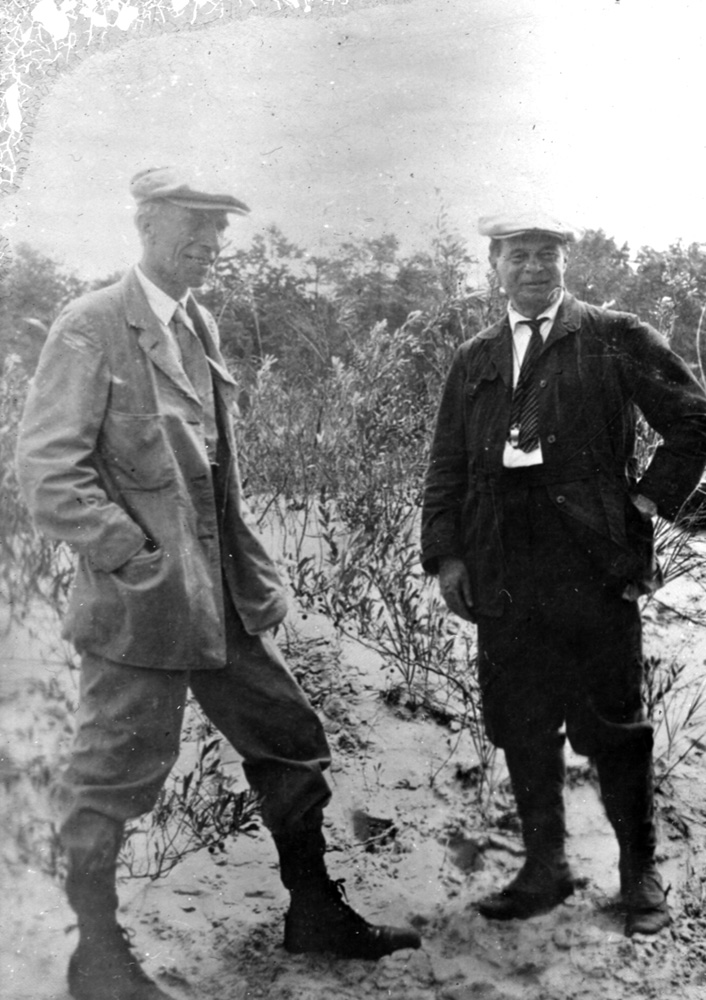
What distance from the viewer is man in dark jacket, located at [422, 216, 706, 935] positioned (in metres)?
2.13

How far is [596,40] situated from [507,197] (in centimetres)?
53

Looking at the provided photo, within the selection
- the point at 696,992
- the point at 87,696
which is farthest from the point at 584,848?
the point at 87,696

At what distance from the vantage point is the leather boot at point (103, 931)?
2.06m

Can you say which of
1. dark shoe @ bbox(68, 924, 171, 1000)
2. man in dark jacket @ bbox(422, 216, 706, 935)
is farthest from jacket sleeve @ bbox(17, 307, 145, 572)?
dark shoe @ bbox(68, 924, 171, 1000)

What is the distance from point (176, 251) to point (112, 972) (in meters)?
1.71

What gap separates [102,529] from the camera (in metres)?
1.95

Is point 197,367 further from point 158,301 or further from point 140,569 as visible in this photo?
point 140,569

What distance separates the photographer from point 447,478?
7.20 ft

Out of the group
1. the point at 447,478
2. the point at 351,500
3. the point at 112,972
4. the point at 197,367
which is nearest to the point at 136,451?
the point at 197,367

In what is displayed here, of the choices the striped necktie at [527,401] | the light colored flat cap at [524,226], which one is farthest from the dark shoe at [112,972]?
the light colored flat cap at [524,226]

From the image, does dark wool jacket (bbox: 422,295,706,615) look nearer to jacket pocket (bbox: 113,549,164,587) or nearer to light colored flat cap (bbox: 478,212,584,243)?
light colored flat cap (bbox: 478,212,584,243)

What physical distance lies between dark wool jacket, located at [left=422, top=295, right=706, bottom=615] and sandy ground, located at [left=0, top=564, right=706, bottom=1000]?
1.47 ft

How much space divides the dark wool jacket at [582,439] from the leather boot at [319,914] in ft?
2.37

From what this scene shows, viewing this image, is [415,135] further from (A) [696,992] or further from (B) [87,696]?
(A) [696,992]
